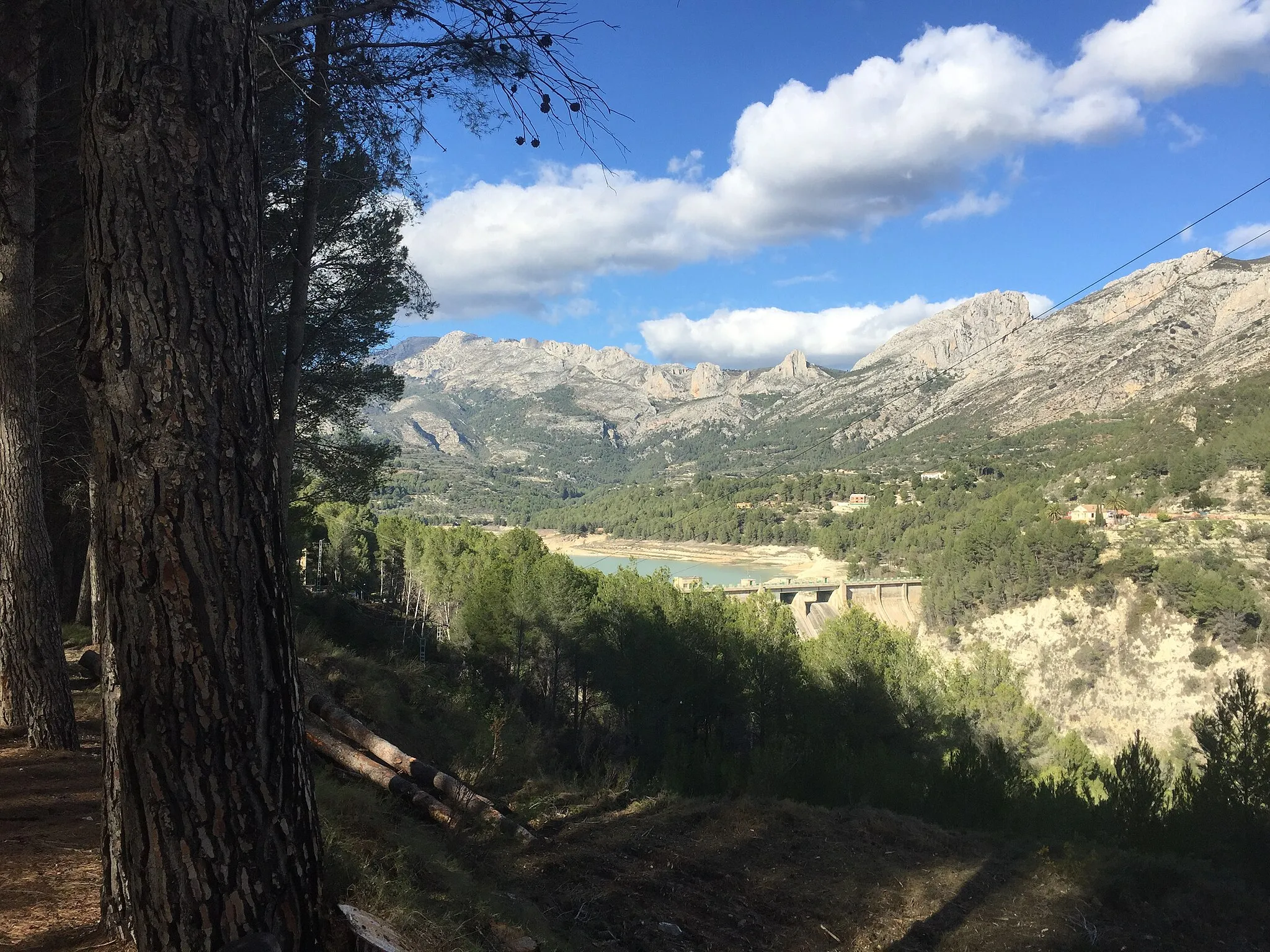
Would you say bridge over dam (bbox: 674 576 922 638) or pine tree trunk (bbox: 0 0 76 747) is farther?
bridge over dam (bbox: 674 576 922 638)

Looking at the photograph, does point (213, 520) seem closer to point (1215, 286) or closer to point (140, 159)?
point (140, 159)

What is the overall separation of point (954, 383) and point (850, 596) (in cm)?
7960

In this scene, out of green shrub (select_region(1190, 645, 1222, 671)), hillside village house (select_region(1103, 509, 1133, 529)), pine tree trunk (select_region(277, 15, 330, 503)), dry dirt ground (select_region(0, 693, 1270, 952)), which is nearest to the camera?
dry dirt ground (select_region(0, 693, 1270, 952))

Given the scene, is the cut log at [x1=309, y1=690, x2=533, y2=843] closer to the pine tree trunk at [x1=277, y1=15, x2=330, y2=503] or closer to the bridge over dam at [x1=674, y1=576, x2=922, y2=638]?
the pine tree trunk at [x1=277, y1=15, x2=330, y2=503]

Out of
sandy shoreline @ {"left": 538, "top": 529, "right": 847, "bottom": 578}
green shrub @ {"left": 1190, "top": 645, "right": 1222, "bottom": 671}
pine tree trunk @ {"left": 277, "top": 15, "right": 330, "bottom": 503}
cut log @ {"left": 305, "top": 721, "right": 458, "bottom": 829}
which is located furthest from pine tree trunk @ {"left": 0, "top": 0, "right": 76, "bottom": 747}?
sandy shoreline @ {"left": 538, "top": 529, "right": 847, "bottom": 578}

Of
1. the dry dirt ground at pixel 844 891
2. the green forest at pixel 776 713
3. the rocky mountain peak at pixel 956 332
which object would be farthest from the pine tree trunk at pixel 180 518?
the rocky mountain peak at pixel 956 332

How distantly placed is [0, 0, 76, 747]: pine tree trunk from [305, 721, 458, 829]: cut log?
5.71ft

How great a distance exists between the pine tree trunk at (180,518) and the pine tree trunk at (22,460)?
2973 mm

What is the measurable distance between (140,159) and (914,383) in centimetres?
12816

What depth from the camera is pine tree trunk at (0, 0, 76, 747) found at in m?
3.76

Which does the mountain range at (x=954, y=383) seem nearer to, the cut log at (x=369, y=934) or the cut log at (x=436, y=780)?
the cut log at (x=436, y=780)

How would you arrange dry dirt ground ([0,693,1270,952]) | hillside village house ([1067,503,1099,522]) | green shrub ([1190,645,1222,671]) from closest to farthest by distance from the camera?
dry dirt ground ([0,693,1270,952]), green shrub ([1190,645,1222,671]), hillside village house ([1067,503,1099,522])

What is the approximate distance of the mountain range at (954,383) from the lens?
226 ft

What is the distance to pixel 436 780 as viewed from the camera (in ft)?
18.5
